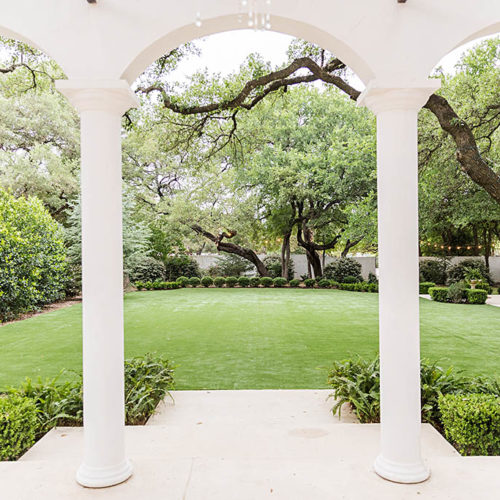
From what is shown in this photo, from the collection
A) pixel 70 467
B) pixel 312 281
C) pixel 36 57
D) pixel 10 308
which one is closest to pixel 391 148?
pixel 70 467

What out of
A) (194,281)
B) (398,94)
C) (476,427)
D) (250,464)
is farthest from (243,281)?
(398,94)

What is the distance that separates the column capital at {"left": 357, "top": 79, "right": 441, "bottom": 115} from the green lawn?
13.5ft

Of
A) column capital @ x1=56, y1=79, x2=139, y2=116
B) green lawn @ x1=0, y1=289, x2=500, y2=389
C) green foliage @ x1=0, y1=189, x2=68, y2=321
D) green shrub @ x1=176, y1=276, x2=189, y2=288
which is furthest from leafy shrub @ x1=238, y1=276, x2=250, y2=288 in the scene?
column capital @ x1=56, y1=79, x2=139, y2=116

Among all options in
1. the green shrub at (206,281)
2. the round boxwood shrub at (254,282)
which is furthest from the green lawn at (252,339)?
the round boxwood shrub at (254,282)

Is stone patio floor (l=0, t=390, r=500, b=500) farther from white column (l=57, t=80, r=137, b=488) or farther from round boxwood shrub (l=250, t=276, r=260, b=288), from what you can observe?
round boxwood shrub (l=250, t=276, r=260, b=288)

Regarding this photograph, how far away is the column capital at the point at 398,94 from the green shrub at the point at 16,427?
12.7 ft

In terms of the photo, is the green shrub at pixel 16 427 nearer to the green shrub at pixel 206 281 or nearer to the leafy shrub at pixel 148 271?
the leafy shrub at pixel 148 271

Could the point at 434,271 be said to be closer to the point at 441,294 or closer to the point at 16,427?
the point at 441,294

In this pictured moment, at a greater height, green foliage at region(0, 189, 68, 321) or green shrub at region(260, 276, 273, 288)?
green foliage at region(0, 189, 68, 321)

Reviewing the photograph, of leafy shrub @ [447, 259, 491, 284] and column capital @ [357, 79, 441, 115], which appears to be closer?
column capital @ [357, 79, 441, 115]

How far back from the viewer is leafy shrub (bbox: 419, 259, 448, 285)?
23422mm

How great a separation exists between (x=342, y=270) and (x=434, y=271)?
4.89m

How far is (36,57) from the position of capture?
7867 millimetres

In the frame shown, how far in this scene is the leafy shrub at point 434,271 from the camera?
23422mm
